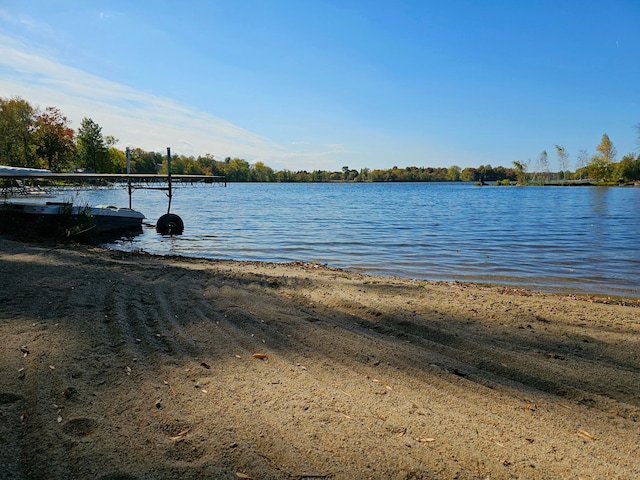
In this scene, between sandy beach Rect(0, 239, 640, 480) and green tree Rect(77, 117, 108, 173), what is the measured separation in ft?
271

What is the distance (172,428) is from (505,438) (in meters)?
2.16

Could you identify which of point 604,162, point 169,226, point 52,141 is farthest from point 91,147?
point 604,162

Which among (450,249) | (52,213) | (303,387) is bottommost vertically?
(450,249)

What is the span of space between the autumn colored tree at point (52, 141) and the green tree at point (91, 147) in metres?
7.75

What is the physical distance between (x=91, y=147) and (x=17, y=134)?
19369 mm

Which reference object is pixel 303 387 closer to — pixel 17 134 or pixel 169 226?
pixel 169 226

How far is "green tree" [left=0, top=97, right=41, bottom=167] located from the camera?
188 feet

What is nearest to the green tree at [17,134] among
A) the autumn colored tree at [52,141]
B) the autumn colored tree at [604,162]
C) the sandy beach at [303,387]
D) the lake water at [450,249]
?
the autumn colored tree at [52,141]

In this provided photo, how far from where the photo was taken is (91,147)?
78.1 meters

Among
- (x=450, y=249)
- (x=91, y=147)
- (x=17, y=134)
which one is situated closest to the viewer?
(x=450, y=249)

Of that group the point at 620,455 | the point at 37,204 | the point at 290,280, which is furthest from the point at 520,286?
the point at 37,204

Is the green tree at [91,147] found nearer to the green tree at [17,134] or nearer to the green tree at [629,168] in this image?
the green tree at [17,134]

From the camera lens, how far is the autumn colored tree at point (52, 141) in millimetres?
62375

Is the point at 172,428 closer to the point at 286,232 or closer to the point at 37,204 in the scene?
the point at 37,204
